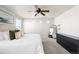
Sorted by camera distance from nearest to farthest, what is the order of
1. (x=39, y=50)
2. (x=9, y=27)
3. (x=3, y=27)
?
(x=39, y=50), (x=3, y=27), (x=9, y=27)

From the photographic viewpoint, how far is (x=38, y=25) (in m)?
8.65

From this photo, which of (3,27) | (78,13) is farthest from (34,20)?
(78,13)

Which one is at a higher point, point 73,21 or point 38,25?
point 73,21

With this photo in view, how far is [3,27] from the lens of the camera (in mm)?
4355

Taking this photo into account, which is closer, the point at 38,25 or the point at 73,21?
the point at 73,21

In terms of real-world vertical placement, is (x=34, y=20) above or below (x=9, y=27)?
above

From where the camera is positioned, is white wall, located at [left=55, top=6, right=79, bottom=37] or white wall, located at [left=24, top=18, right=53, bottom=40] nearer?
white wall, located at [left=55, top=6, right=79, bottom=37]

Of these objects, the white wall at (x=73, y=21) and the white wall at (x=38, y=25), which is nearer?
the white wall at (x=73, y=21)

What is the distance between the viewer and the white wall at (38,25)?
8578 mm

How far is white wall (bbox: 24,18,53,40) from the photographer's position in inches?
338
